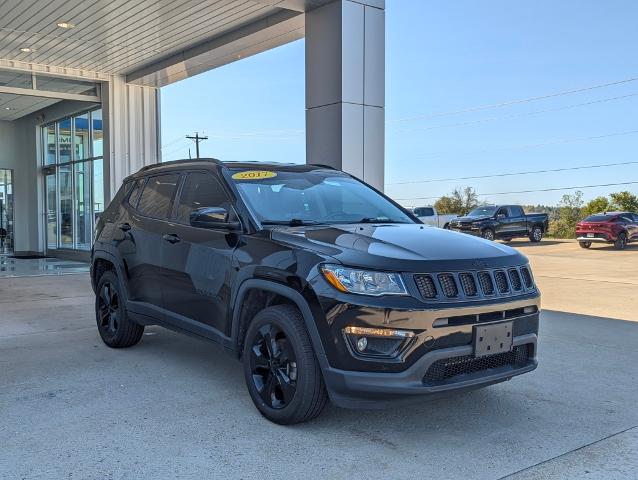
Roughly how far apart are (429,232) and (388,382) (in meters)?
1.31

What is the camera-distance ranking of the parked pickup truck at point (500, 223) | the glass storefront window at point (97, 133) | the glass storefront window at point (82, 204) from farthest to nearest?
the parked pickup truck at point (500, 223), the glass storefront window at point (82, 204), the glass storefront window at point (97, 133)

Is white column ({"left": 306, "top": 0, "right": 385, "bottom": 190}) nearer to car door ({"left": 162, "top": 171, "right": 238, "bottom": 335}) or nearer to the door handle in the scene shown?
car door ({"left": 162, "top": 171, "right": 238, "bottom": 335})

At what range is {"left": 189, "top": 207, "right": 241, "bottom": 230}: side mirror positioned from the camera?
436cm

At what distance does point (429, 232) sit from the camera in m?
4.35

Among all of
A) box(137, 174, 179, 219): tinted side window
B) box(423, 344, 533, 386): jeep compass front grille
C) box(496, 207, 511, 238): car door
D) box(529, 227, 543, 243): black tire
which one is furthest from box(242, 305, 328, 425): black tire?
box(529, 227, 543, 243): black tire

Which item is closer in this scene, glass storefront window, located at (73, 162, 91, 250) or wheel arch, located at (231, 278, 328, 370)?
wheel arch, located at (231, 278, 328, 370)

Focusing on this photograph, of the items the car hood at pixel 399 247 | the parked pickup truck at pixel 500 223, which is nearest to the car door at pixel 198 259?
the car hood at pixel 399 247

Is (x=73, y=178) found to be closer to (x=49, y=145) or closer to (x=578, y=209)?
(x=49, y=145)

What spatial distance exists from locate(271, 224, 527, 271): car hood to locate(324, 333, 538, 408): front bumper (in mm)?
511

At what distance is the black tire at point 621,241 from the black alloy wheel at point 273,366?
945 inches

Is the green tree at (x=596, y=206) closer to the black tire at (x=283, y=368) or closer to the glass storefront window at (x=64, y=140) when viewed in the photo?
the glass storefront window at (x=64, y=140)

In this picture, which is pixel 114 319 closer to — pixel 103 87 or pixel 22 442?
pixel 22 442

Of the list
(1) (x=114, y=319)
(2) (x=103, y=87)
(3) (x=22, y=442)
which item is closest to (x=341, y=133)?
(1) (x=114, y=319)

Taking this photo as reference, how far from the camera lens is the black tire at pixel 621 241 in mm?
24703
